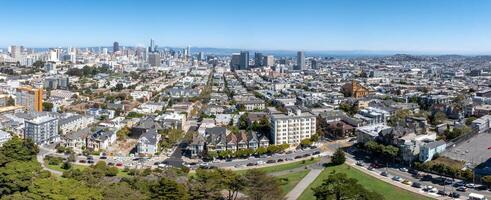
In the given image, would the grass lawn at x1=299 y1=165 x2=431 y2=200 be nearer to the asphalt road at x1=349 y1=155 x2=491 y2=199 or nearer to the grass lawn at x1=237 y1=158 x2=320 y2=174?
the asphalt road at x1=349 y1=155 x2=491 y2=199

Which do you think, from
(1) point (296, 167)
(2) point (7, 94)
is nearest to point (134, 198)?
(1) point (296, 167)

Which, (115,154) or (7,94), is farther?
(7,94)

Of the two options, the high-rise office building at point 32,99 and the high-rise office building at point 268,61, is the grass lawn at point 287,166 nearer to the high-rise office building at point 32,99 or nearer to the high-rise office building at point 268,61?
the high-rise office building at point 32,99

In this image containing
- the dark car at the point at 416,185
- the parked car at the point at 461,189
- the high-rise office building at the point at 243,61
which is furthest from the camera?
the high-rise office building at the point at 243,61

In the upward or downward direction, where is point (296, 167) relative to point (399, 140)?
downward

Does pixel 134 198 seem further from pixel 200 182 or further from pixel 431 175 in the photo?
pixel 431 175

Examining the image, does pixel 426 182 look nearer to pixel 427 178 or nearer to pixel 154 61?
pixel 427 178

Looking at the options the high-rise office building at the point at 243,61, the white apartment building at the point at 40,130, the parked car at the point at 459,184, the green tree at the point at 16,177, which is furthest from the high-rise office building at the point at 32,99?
the high-rise office building at the point at 243,61
